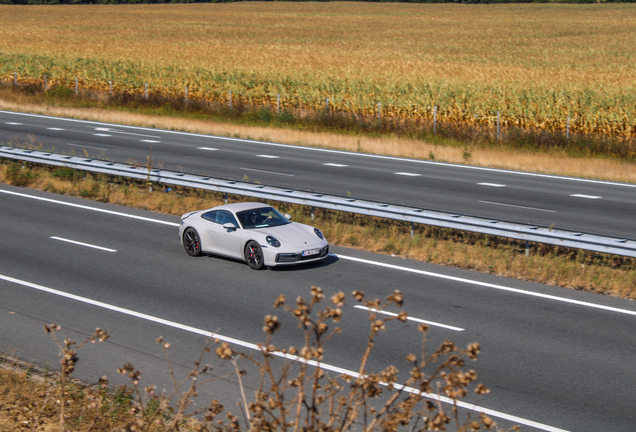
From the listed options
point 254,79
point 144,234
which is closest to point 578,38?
point 254,79

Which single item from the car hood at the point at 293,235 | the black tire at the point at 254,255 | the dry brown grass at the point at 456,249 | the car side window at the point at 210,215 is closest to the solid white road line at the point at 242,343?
the black tire at the point at 254,255

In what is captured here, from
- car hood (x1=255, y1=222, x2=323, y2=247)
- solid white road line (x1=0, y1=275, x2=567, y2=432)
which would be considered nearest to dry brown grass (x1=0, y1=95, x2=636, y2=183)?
car hood (x1=255, y1=222, x2=323, y2=247)

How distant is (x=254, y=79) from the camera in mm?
44250

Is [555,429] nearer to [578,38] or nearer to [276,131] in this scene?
[276,131]

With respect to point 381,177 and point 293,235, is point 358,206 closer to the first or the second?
point 293,235

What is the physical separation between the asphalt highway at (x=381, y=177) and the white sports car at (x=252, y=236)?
20.5 feet

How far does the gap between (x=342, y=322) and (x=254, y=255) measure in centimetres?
337

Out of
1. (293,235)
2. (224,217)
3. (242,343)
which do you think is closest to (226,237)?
(224,217)

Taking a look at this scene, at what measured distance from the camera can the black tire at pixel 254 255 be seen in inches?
563

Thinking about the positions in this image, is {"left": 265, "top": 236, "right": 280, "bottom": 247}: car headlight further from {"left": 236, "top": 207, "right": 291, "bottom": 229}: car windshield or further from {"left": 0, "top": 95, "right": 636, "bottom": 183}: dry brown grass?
{"left": 0, "top": 95, "right": 636, "bottom": 183}: dry brown grass

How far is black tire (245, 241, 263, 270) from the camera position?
14305 millimetres

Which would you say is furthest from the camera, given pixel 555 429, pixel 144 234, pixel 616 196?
pixel 616 196

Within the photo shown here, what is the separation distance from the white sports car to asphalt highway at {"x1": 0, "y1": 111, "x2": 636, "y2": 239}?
6243mm

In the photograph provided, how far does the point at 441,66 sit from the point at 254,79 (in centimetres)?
1612
